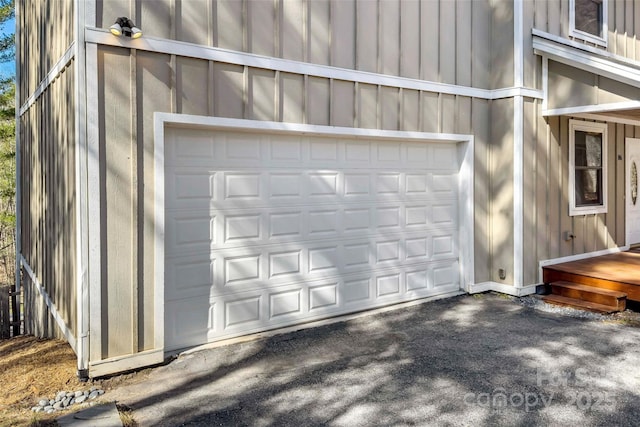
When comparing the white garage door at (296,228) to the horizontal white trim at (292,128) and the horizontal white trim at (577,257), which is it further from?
the horizontal white trim at (577,257)

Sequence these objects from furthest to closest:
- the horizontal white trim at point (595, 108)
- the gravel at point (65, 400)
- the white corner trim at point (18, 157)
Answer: the white corner trim at point (18, 157)
the horizontal white trim at point (595, 108)
the gravel at point (65, 400)

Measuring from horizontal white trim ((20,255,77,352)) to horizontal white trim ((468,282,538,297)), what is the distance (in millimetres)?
4668

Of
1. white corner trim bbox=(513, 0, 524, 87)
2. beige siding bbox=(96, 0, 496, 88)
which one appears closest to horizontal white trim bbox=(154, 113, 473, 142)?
beige siding bbox=(96, 0, 496, 88)

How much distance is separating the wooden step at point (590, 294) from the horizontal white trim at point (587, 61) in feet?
7.97

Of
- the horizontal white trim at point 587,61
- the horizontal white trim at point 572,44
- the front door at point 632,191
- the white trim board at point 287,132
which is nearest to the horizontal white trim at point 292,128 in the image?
the white trim board at point 287,132

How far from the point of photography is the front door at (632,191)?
7.80 m

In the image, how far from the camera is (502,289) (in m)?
6.21

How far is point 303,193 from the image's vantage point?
16.2ft

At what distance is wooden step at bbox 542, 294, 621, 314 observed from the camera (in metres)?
5.41

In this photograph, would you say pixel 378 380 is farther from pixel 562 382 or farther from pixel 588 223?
pixel 588 223

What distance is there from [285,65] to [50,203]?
9.89ft

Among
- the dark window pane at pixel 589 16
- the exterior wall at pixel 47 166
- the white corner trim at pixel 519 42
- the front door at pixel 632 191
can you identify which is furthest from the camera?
the front door at pixel 632 191

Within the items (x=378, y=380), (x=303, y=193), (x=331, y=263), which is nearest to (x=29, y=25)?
(x=303, y=193)

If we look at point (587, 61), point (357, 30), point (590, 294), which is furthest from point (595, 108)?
point (357, 30)
